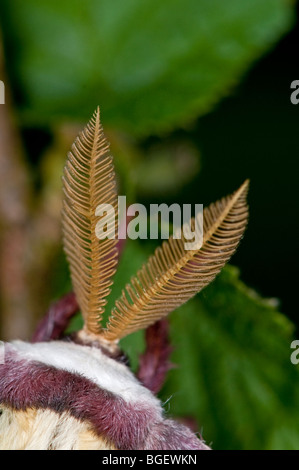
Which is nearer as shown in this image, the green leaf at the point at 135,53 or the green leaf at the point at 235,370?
the green leaf at the point at 235,370

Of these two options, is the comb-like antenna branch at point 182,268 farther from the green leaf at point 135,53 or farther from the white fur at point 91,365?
the green leaf at point 135,53

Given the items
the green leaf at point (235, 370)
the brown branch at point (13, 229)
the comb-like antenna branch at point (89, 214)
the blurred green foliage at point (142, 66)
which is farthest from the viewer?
the brown branch at point (13, 229)

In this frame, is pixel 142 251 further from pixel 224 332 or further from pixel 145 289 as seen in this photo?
pixel 145 289

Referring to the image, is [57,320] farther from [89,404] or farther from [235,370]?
[235,370]

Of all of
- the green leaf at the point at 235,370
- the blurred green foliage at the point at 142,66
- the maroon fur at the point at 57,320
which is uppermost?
the blurred green foliage at the point at 142,66

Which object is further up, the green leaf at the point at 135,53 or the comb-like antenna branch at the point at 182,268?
the green leaf at the point at 135,53

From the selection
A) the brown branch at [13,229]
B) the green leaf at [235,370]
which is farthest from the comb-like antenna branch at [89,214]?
the brown branch at [13,229]
